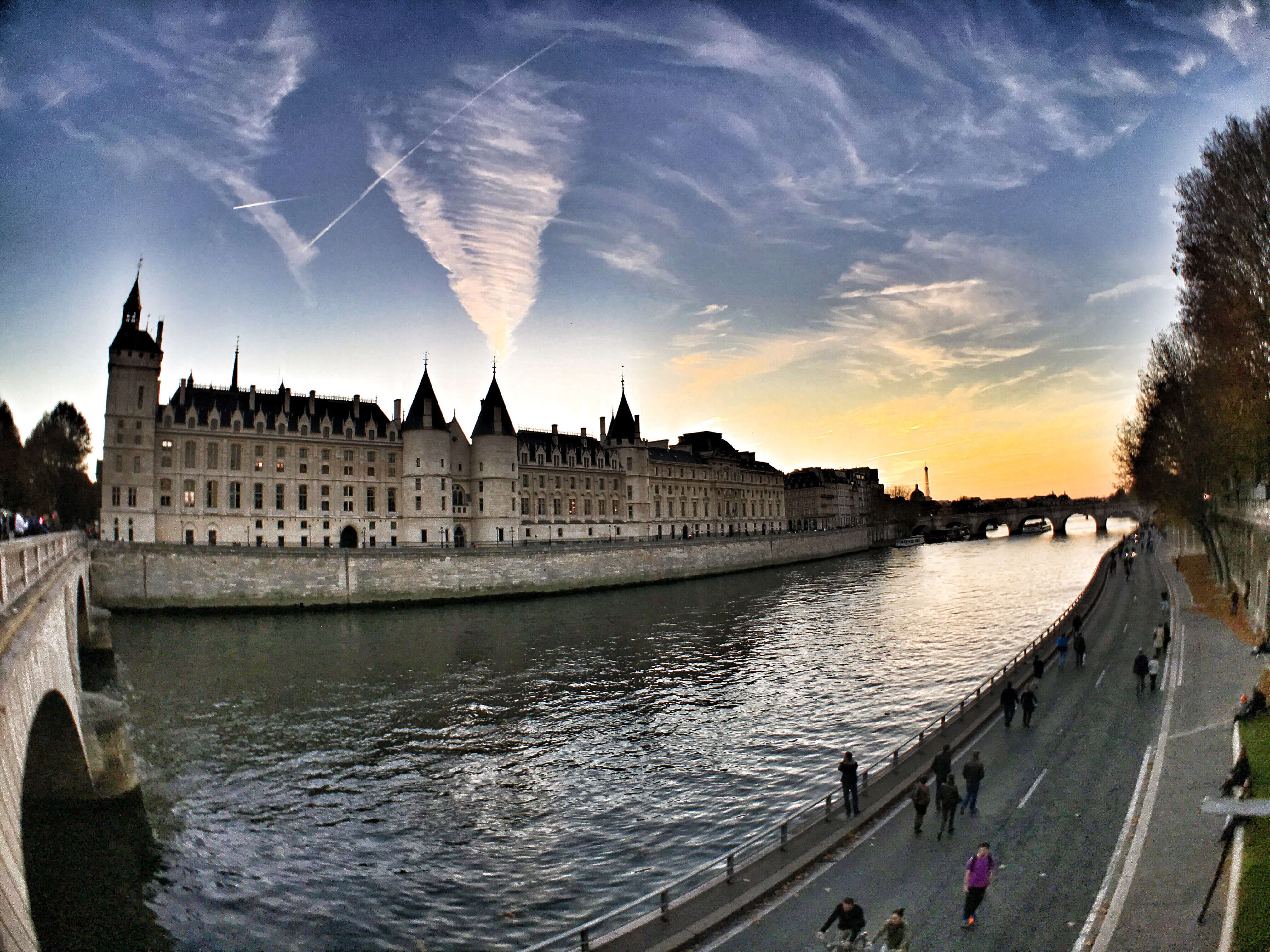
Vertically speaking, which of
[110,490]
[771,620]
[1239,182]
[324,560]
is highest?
[1239,182]

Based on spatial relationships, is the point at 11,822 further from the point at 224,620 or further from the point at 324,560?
the point at 324,560

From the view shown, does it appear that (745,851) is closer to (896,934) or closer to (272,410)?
(896,934)

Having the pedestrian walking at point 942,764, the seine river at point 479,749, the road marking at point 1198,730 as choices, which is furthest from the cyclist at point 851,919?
the road marking at point 1198,730

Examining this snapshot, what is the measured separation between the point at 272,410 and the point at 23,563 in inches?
2395

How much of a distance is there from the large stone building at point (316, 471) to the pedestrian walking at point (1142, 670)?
57.6 metres

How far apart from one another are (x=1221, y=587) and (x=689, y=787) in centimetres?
4027

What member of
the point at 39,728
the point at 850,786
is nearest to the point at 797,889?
the point at 850,786

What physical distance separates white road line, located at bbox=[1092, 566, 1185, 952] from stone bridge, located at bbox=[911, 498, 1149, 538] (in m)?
141

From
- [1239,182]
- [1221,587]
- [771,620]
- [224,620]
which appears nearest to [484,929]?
[1239,182]

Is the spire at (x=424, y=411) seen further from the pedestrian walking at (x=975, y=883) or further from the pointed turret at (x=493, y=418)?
the pedestrian walking at (x=975, y=883)

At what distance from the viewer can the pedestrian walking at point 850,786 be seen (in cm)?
1284

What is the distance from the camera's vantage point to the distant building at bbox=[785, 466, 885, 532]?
15200 centimetres

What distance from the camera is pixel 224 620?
154ft

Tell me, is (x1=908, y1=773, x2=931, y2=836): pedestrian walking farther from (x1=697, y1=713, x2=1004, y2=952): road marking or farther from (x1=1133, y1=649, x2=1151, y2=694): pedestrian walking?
(x1=1133, y1=649, x2=1151, y2=694): pedestrian walking
